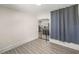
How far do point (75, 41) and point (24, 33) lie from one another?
6.32ft

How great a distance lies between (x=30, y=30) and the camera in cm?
323

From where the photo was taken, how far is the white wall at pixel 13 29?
6.75 feet

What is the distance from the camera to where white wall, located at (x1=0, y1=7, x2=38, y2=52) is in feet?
6.75

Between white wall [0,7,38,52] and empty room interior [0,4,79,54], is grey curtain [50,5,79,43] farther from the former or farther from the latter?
white wall [0,7,38,52]

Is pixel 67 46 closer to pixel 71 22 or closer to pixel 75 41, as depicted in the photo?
pixel 75 41

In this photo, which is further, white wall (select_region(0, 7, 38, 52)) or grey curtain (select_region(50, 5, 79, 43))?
grey curtain (select_region(50, 5, 79, 43))

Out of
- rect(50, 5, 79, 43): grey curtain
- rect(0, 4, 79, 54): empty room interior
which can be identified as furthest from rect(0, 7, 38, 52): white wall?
rect(50, 5, 79, 43): grey curtain

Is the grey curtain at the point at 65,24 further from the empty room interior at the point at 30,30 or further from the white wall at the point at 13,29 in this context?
the white wall at the point at 13,29

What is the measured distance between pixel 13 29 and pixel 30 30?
0.97 meters

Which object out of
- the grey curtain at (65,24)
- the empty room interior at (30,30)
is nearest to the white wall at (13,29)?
the empty room interior at (30,30)

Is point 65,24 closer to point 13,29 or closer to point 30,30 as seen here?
point 30,30

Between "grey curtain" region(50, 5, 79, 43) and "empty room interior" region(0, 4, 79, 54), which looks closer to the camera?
"empty room interior" region(0, 4, 79, 54)

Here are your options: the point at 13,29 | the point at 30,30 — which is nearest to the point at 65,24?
the point at 30,30
